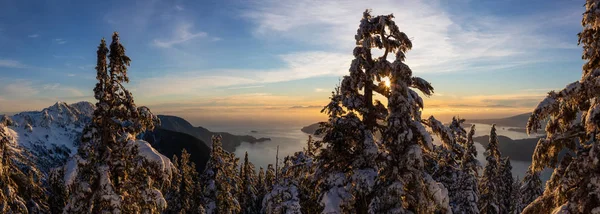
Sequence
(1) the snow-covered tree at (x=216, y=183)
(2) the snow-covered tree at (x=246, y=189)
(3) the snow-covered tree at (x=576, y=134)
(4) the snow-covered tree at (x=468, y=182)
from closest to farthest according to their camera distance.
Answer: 1. (3) the snow-covered tree at (x=576, y=134)
2. (4) the snow-covered tree at (x=468, y=182)
3. (1) the snow-covered tree at (x=216, y=183)
4. (2) the snow-covered tree at (x=246, y=189)

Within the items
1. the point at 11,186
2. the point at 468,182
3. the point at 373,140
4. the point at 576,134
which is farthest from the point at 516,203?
the point at 11,186

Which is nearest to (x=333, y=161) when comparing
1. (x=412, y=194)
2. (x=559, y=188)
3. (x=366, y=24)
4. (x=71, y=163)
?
(x=412, y=194)

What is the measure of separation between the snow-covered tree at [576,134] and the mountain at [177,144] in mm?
160324

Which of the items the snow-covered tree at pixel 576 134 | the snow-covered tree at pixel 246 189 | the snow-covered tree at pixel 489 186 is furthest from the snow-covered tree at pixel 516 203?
the snow-covered tree at pixel 576 134

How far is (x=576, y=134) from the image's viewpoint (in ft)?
23.7

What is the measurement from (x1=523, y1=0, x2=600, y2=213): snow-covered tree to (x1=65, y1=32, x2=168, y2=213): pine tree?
34.3ft

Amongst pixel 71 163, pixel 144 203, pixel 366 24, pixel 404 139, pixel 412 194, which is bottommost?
pixel 144 203

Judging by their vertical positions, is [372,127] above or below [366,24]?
below

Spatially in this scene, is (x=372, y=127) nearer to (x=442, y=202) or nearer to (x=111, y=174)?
(x=442, y=202)

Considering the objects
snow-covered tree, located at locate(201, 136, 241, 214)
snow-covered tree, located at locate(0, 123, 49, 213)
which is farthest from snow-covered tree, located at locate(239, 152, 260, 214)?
snow-covered tree, located at locate(0, 123, 49, 213)

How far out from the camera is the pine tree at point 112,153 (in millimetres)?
11648

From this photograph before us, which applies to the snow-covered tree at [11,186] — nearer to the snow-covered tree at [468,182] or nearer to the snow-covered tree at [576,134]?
the snow-covered tree at [576,134]

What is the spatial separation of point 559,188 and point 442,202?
3.19 metres

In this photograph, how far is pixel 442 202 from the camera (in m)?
9.80
